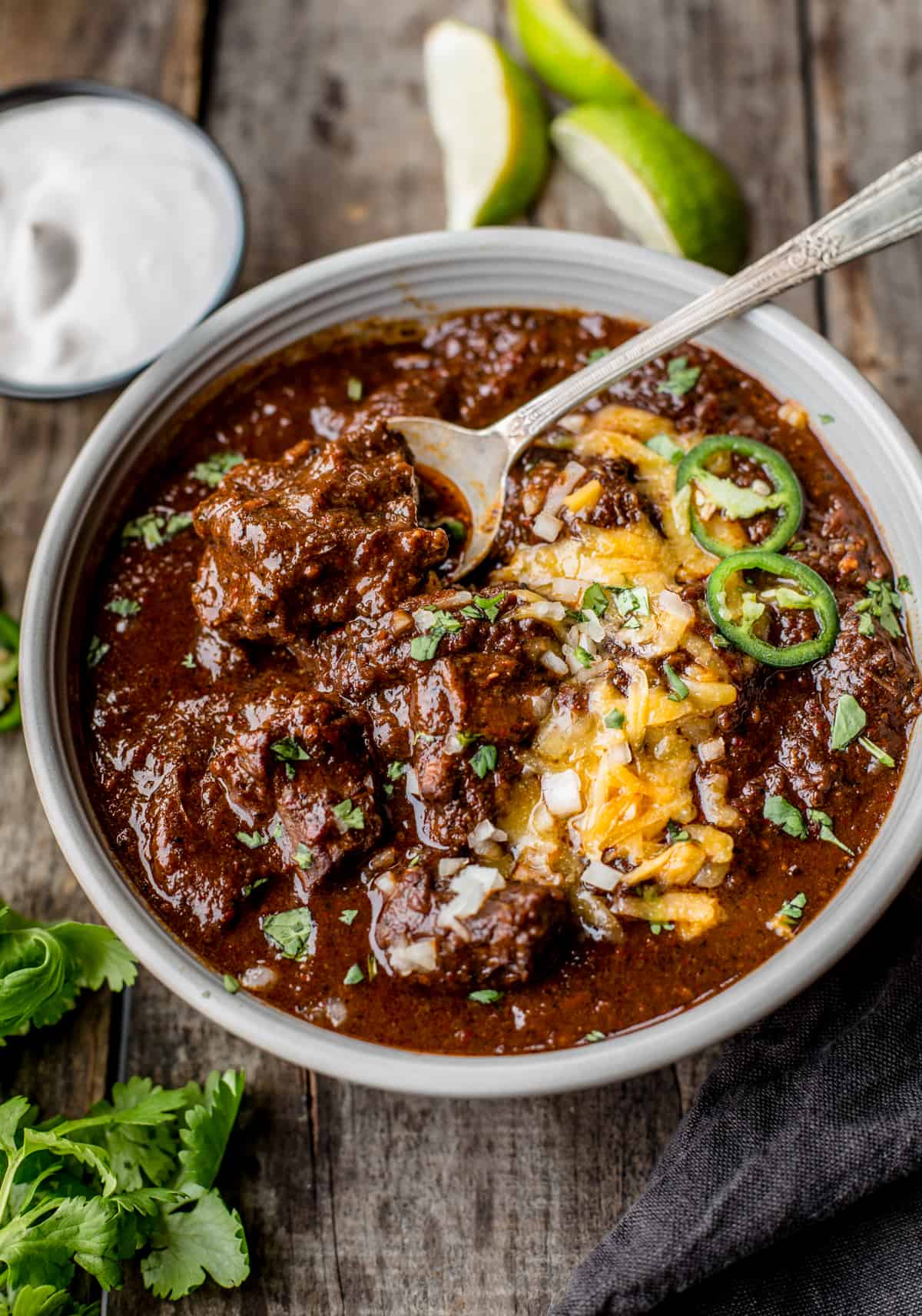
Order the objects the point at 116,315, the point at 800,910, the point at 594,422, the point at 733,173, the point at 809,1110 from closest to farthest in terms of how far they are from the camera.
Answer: the point at 800,910, the point at 809,1110, the point at 594,422, the point at 116,315, the point at 733,173

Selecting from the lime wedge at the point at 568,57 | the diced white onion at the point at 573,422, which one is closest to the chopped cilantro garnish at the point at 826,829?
the diced white onion at the point at 573,422

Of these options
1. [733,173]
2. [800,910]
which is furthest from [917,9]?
[800,910]

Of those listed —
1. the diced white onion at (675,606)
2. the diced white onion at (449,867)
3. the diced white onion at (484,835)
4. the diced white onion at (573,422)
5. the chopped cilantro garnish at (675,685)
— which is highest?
the diced white onion at (573,422)

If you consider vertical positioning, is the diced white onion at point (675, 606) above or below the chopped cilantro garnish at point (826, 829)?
above

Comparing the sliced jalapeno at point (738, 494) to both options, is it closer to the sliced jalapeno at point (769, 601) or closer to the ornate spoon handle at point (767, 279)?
the sliced jalapeno at point (769, 601)

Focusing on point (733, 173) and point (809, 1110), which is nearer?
point (809, 1110)

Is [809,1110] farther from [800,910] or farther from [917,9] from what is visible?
[917,9]

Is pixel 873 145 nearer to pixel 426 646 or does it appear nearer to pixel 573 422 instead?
pixel 573 422
